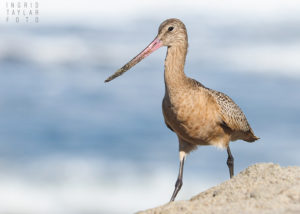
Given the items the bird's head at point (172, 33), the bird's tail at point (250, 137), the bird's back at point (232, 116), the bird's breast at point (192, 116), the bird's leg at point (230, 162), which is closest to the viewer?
the bird's breast at point (192, 116)

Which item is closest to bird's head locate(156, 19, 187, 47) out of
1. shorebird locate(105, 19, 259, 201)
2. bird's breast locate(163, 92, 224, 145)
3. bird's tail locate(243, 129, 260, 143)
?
shorebird locate(105, 19, 259, 201)

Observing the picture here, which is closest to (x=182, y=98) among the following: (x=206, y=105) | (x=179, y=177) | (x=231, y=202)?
(x=206, y=105)

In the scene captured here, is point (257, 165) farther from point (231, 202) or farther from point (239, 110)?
point (239, 110)

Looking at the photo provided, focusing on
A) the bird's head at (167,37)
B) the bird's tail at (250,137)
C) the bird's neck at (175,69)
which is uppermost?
the bird's head at (167,37)

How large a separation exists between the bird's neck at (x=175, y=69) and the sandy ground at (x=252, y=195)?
1.85 metres

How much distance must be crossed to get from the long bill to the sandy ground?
259 cm

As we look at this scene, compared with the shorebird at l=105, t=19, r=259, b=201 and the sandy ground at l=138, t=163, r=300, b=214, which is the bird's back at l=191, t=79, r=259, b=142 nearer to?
the shorebird at l=105, t=19, r=259, b=201

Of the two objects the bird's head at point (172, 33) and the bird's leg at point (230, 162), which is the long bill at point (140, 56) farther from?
the bird's leg at point (230, 162)

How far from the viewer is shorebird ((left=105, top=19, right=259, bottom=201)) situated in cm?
955

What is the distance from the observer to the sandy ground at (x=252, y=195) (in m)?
6.87

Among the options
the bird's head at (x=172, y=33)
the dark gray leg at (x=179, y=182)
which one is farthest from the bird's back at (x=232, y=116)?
the dark gray leg at (x=179, y=182)

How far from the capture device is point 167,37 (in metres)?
9.73

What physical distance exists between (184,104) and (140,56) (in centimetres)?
116

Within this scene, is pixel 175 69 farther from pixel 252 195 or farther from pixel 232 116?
pixel 252 195
